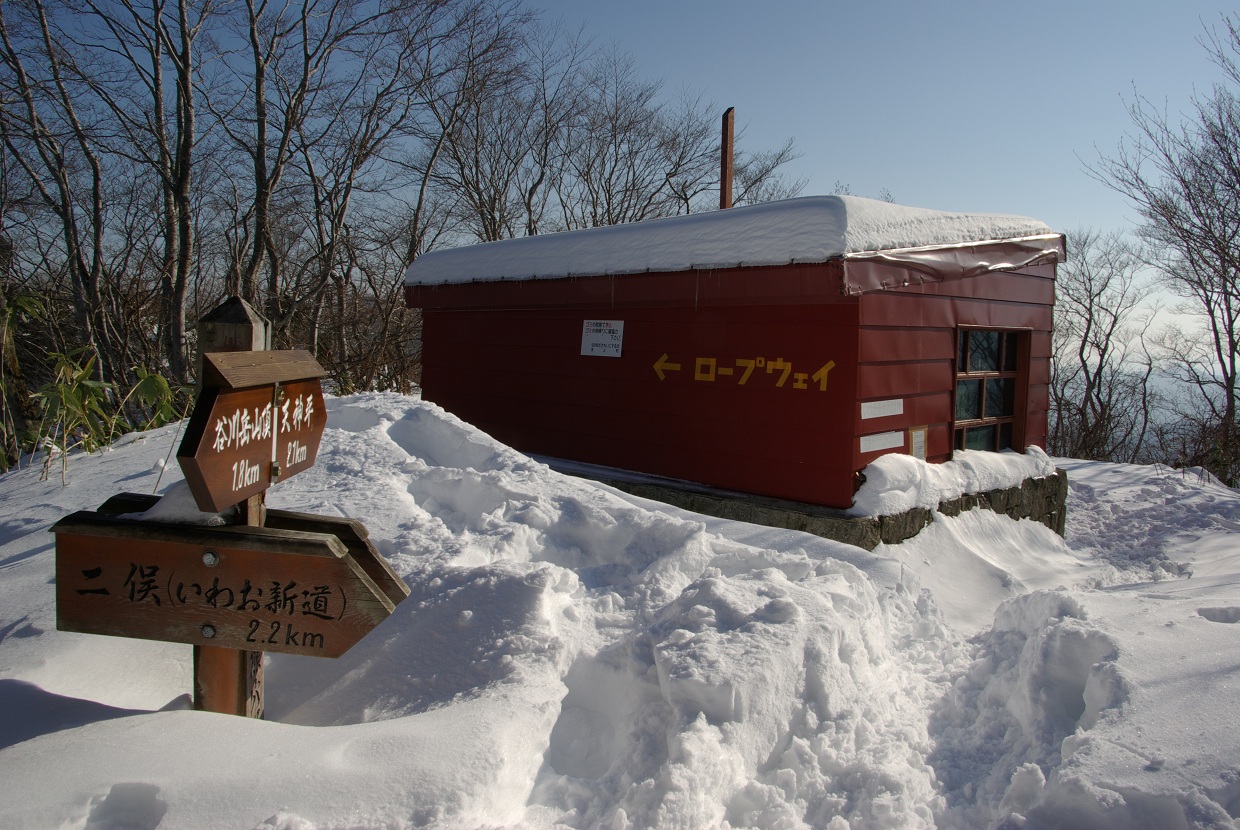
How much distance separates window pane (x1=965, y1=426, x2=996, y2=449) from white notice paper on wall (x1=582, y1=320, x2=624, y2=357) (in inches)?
122

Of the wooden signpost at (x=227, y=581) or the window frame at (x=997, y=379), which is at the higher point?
the window frame at (x=997, y=379)

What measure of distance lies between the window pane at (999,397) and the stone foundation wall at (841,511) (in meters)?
0.67

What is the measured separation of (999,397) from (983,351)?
0.59 metres

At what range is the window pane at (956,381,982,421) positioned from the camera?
20.9 ft

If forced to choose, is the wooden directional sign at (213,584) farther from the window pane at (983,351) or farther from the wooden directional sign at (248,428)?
the window pane at (983,351)

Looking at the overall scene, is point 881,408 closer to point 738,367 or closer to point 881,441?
point 881,441

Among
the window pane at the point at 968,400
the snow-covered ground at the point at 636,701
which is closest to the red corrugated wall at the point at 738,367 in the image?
the window pane at the point at 968,400

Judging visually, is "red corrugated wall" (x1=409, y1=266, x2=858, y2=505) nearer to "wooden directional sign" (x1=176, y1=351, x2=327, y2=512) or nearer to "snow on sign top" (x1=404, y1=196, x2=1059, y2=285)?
"snow on sign top" (x1=404, y1=196, x2=1059, y2=285)

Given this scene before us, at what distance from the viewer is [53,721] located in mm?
2080

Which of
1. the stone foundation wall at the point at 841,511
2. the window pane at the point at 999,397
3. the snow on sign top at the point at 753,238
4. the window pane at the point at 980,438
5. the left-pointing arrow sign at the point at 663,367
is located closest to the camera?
the snow on sign top at the point at 753,238

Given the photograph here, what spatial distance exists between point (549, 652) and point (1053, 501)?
6.21 meters

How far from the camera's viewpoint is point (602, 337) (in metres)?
6.52

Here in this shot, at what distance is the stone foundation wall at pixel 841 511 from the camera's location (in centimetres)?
499

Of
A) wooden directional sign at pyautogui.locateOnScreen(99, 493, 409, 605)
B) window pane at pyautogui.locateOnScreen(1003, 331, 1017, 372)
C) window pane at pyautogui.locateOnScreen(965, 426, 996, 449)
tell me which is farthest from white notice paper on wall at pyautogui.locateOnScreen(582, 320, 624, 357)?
wooden directional sign at pyautogui.locateOnScreen(99, 493, 409, 605)
